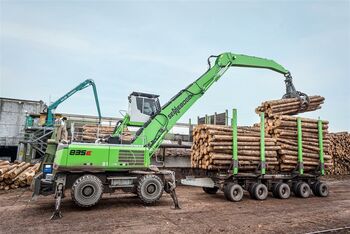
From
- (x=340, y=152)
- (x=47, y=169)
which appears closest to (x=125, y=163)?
(x=47, y=169)

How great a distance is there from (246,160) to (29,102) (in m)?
28.3

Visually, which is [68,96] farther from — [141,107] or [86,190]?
[86,190]

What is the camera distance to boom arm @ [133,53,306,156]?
12.6 meters

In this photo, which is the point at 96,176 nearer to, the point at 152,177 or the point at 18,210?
the point at 152,177

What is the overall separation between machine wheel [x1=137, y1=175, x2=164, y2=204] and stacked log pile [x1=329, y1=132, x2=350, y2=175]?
21420 millimetres

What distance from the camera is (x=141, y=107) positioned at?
12.9 m

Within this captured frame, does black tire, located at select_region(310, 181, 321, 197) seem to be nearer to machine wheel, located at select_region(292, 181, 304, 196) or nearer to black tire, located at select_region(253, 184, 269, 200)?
machine wheel, located at select_region(292, 181, 304, 196)

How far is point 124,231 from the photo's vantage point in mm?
7145

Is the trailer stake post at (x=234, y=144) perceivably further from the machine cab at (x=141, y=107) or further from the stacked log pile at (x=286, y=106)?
the machine cab at (x=141, y=107)

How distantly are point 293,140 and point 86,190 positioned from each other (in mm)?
10258

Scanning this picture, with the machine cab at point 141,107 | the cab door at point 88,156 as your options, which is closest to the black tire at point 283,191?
the machine cab at point 141,107

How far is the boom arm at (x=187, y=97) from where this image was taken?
12.6m

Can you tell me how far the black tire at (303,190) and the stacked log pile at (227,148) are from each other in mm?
1401

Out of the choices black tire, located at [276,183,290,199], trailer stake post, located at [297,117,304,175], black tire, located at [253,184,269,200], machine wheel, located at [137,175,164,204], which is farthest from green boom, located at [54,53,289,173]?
black tire, located at [276,183,290,199]
